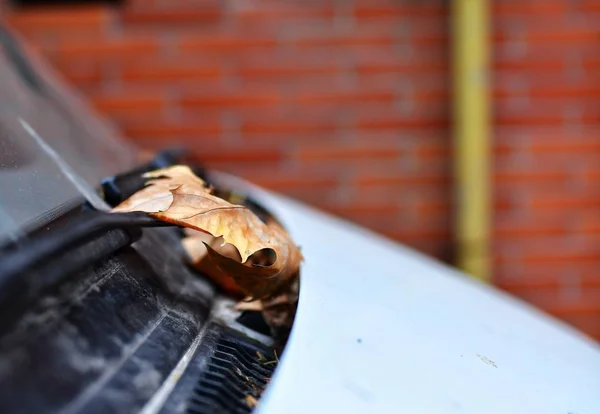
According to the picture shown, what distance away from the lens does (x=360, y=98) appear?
3.45 metres

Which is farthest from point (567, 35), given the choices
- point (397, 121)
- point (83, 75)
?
point (83, 75)

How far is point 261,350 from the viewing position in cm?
100

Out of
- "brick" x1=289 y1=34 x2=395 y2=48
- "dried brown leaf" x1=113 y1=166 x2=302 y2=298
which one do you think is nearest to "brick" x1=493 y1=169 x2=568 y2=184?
"brick" x1=289 y1=34 x2=395 y2=48

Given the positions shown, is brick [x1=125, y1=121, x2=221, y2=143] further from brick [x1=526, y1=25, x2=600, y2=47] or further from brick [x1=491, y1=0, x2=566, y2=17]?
brick [x1=526, y1=25, x2=600, y2=47]

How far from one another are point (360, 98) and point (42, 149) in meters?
2.38

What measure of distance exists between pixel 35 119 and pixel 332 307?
0.86m

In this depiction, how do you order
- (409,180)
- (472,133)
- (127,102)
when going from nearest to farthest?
(472,133) → (127,102) → (409,180)

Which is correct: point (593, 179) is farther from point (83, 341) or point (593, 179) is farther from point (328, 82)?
point (83, 341)

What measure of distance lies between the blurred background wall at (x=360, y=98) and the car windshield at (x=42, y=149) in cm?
147

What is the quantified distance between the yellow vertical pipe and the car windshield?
197cm

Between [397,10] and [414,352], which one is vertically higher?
[397,10]

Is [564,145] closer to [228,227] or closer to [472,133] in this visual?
[472,133]

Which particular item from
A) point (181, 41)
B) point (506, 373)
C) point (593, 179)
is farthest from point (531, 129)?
point (506, 373)

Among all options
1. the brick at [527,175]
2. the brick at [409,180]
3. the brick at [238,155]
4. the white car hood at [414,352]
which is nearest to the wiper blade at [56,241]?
the white car hood at [414,352]
